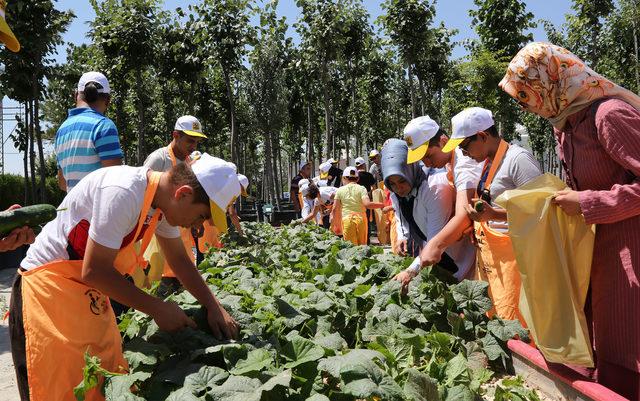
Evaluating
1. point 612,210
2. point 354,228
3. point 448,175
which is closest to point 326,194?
point 354,228

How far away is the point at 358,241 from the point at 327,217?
4565 mm

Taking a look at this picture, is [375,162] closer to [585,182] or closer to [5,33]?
[585,182]

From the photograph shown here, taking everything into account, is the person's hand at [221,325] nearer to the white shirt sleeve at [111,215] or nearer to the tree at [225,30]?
the white shirt sleeve at [111,215]

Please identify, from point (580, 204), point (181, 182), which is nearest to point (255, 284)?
point (181, 182)

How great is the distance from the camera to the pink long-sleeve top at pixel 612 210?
2154mm

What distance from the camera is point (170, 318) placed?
228 cm

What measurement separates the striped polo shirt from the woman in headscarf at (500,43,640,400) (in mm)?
2472

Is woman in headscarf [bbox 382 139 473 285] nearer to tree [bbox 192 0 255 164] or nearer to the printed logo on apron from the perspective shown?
the printed logo on apron

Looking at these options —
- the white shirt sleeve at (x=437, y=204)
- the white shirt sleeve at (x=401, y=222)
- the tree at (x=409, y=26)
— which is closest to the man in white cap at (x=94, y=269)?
the white shirt sleeve at (x=437, y=204)

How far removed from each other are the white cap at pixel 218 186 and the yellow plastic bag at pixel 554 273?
4.11 feet

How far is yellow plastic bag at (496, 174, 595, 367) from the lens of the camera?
237cm

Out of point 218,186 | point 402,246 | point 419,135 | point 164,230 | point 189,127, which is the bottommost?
point 402,246

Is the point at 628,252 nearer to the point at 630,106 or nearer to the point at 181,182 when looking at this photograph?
the point at 630,106

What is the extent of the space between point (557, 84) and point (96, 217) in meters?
1.91
